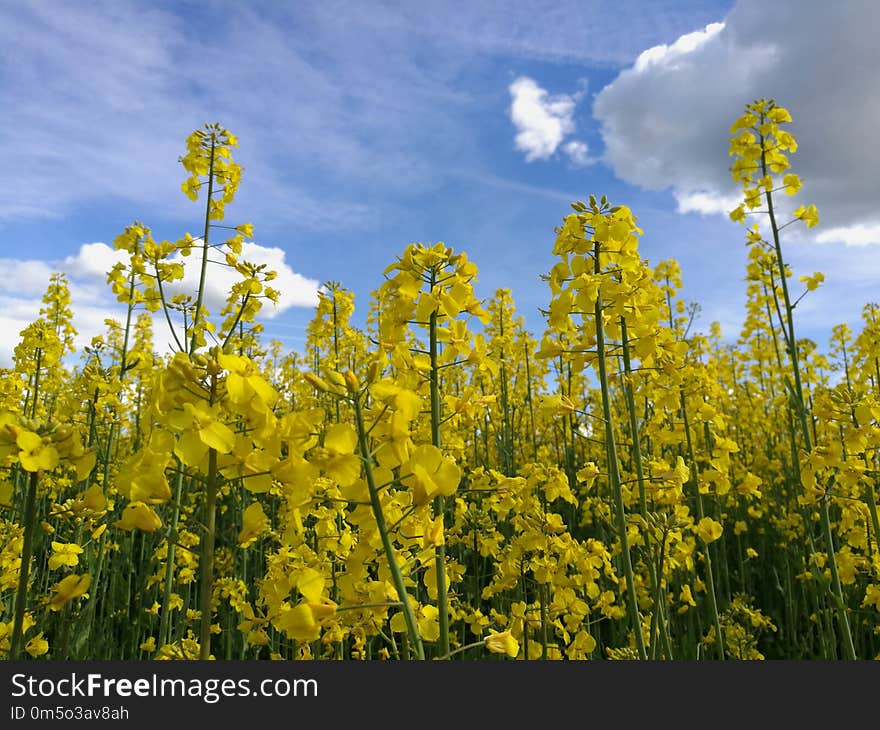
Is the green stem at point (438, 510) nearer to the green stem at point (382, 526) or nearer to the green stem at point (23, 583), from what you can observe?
the green stem at point (382, 526)

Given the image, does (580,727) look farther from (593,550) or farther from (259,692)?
(593,550)

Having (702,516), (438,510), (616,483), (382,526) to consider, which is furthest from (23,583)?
(702,516)

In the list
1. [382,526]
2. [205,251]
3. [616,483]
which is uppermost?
[205,251]

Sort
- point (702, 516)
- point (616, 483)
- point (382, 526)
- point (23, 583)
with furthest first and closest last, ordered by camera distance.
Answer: point (702, 516) < point (616, 483) < point (23, 583) < point (382, 526)

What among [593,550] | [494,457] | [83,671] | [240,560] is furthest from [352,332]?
[83,671]

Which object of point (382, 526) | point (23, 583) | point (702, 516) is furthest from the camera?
point (702, 516)

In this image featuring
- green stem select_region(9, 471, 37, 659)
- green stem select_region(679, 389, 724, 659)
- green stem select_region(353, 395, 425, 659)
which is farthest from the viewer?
green stem select_region(679, 389, 724, 659)

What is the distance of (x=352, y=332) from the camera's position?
26.1ft

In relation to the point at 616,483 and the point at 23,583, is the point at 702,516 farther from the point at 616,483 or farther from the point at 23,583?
the point at 23,583

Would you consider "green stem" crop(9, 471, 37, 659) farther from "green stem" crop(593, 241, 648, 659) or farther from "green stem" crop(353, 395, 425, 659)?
"green stem" crop(593, 241, 648, 659)

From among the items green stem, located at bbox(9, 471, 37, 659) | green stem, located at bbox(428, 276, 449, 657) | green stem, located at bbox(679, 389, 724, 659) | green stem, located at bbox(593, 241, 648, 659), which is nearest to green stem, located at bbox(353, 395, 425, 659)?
green stem, located at bbox(428, 276, 449, 657)

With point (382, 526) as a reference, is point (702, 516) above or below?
above

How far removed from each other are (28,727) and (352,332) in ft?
20.3

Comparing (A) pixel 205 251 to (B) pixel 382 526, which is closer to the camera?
(B) pixel 382 526
